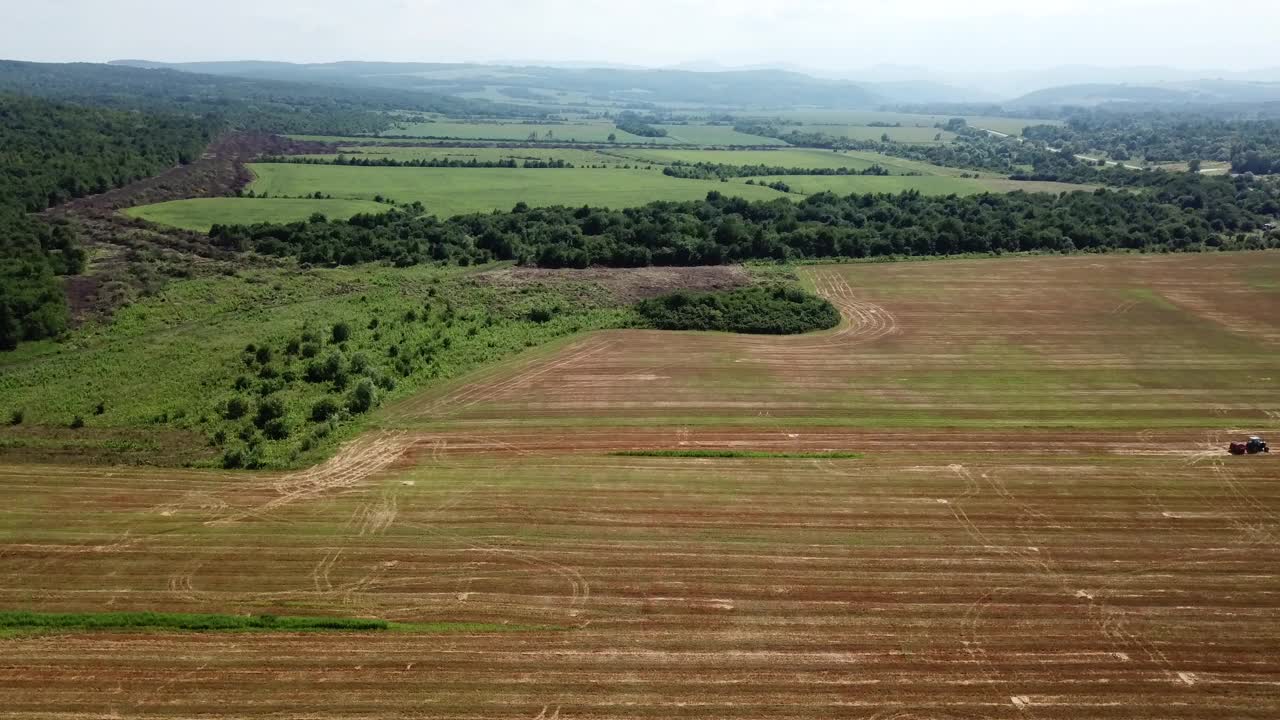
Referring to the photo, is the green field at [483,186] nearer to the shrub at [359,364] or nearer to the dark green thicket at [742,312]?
the dark green thicket at [742,312]

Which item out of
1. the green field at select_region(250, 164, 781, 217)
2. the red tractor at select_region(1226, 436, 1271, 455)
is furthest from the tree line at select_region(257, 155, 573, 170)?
the red tractor at select_region(1226, 436, 1271, 455)

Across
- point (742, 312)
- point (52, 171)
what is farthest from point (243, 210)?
point (742, 312)

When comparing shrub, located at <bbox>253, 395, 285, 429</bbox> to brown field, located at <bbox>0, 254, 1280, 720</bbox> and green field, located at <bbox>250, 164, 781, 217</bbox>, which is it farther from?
green field, located at <bbox>250, 164, 781, 217</bbox>

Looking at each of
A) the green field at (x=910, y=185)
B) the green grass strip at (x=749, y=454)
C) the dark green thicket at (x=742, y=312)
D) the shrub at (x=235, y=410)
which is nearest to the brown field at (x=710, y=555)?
the green grass strip at (x=749, y=454)

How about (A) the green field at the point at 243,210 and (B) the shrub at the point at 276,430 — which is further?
(A) the green field at the point at 243,210

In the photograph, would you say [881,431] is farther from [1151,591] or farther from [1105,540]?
[1151,591]

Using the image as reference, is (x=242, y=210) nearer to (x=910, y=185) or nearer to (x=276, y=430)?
(x=276, y=430)
